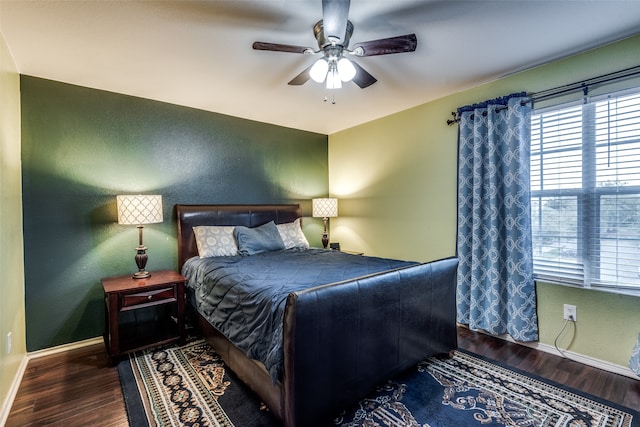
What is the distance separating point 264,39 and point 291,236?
227 centimetres

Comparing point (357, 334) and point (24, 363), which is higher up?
point (357, 334)

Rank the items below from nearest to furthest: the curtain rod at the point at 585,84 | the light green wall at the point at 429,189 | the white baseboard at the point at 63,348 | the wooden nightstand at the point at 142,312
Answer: the curtain rod at the point at 585,84 < the light green wall at the point at 429,189 < the wooden nightstand at the point at 142,312 < the white baseboard at the point at 63,348

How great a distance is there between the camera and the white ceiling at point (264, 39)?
1802 millimetres

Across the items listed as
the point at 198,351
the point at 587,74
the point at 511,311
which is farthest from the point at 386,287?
the point at 587,74

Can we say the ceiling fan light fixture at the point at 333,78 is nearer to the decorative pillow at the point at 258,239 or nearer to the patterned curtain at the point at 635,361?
the decorative pillow at the point at 258,239

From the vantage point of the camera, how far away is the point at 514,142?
2.65 m

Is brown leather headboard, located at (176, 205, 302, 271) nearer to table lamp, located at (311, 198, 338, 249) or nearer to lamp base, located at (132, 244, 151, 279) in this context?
table lamp, located at (311, 198, 338, 249)

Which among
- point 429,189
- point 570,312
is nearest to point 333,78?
point 429,189

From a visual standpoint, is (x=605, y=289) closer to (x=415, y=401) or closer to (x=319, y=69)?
(x=415, y=401)

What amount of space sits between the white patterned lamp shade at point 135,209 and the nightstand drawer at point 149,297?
0.63 meters

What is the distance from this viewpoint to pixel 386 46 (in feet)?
6.08

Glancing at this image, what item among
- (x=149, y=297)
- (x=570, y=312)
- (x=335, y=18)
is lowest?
(x=570, y=312)

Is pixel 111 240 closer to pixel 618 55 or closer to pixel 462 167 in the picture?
pixel 462 167

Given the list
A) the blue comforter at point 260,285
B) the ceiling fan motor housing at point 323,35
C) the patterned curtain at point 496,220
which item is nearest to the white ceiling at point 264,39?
the ceiling fan motor housing at point 323,35
